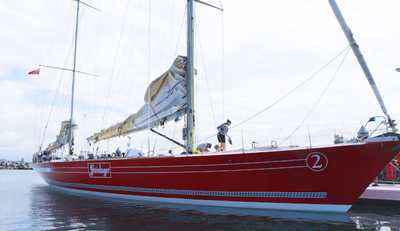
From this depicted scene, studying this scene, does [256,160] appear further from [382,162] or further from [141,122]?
[141,122]

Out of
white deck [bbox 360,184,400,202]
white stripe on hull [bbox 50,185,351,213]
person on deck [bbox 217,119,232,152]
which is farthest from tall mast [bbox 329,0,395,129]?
person on deck [bbox 217,119,232,152]

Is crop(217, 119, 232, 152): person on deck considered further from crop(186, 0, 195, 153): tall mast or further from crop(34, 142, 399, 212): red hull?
crop(34, 142, 399, 212): red hull

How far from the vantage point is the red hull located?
36.9 feet

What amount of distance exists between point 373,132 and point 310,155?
2.29 m

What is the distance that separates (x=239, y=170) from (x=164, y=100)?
5403 millimetres

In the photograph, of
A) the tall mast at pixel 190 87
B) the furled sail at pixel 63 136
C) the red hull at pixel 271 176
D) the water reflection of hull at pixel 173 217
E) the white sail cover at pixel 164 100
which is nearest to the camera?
the water reflection of hull at pixel 173 217

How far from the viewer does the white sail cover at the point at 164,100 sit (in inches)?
603

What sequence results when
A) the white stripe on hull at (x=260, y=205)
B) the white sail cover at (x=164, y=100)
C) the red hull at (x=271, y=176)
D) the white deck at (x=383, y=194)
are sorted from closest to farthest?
1. the red hull at (x=271, y=176)
2. the white stripe on hull at (x=260, y=205)
3. the white deck at (x=383, y=194)
4. the white sail cover at (x=164, y=100)

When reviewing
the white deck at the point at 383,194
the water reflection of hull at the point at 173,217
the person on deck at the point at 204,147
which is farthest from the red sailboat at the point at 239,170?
the white deck at the point at 383,194

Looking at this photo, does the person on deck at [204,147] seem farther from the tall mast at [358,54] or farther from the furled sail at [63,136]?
the furled sail at [63,136]

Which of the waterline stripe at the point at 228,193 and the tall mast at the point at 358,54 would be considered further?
the waterline stripe at the point at 228,193

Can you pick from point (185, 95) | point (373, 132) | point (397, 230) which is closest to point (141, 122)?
point (185, 95)

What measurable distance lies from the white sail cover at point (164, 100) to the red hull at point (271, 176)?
95.0 inches

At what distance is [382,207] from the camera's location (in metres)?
14.3
